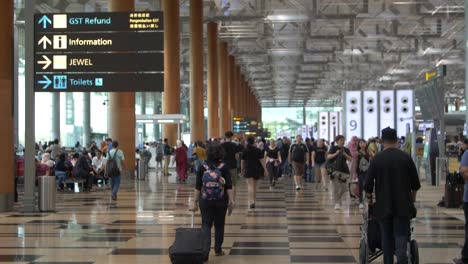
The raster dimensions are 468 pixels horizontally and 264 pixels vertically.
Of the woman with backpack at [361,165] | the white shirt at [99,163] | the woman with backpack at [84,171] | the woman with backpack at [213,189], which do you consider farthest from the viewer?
the white shirt at [99,163]

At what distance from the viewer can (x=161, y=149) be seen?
37281 mm

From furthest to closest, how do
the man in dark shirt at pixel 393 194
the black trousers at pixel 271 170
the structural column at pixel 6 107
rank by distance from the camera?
the black trousers at pixel 271 170 → the structural column at pixel 6 107 → the man in dark shirt at pixel 393 194

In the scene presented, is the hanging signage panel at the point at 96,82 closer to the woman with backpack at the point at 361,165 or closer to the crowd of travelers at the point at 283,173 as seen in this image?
the crowd of travelers at the point at 283,173

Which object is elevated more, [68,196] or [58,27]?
[58,27]

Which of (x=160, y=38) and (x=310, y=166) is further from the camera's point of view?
(x=310, y=166)

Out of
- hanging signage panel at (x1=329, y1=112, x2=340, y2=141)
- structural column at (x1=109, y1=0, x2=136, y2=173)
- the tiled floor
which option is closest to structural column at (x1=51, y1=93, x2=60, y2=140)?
hanging signage panel at (x1=329, y1=112, x2=340, y2=141)

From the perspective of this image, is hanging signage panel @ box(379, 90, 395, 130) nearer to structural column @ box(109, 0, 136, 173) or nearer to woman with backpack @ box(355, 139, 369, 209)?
woman with backpack @ box(355, 139, 369, 209)

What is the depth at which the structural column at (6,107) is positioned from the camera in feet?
53.1

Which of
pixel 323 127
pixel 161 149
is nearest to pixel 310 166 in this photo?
pixel 161 149

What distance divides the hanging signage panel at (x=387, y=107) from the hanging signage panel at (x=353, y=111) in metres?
0.76

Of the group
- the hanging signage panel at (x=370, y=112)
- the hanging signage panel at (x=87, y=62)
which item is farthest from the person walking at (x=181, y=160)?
the hanging signage panel at (x=87, y=62)

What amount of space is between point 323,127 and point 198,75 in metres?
9.12

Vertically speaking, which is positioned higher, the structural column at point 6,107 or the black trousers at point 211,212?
the structural column at point 6,107

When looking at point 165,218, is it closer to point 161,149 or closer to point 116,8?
point 116,8
